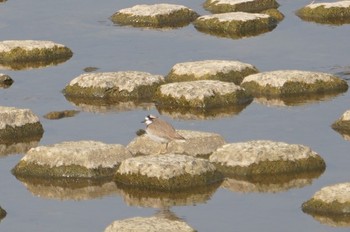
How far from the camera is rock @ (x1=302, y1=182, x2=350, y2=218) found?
137ft

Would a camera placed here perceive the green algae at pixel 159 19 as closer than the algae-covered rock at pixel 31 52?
No

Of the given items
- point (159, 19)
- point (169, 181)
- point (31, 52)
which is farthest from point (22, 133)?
point (159, 19)

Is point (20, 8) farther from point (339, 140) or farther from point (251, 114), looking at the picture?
point (339, 140)

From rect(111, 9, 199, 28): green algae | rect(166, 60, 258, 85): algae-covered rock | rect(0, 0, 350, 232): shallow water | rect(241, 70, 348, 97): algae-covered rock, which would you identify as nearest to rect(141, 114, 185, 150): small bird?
rect(0, 0, 350, 232): shallow water

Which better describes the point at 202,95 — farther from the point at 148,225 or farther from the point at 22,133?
the point at 148,225

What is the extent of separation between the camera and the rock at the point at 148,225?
39.6 meters

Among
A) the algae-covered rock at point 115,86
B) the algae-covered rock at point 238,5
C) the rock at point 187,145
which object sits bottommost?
the algae-covered rock at point 238,5

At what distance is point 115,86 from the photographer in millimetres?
A: 59594

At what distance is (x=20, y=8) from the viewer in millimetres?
81000

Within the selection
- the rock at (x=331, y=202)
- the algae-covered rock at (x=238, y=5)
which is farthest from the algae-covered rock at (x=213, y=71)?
the rock at (x=331, y=202)

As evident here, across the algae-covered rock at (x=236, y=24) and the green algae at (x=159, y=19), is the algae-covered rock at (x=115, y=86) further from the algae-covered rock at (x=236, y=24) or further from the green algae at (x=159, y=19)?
the green algae at (x=159, y=19)

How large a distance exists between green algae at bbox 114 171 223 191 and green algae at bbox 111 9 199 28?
1175 inches

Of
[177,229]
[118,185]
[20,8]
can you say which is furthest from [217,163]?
[20,8]

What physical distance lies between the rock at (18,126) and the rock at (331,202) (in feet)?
43.4
